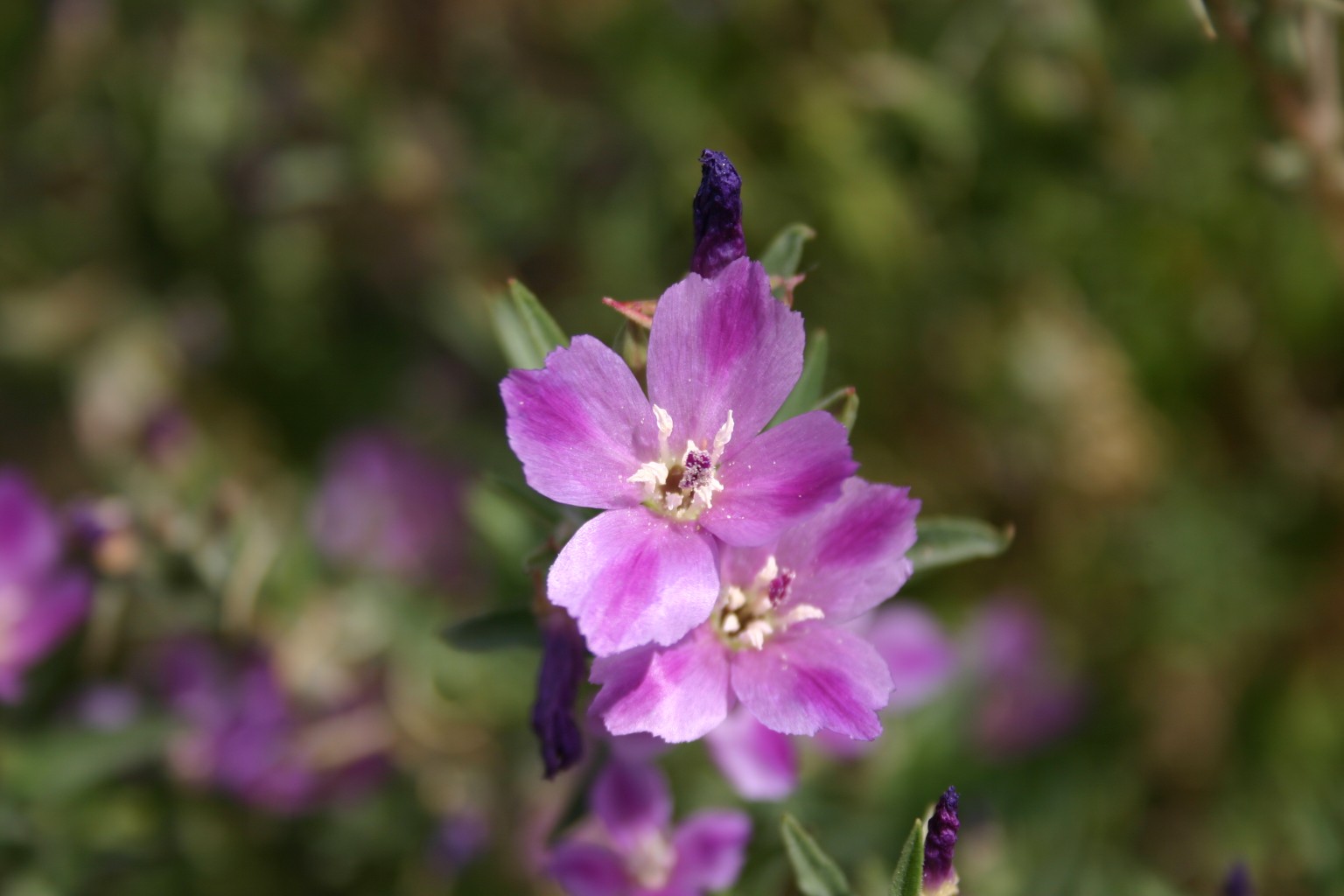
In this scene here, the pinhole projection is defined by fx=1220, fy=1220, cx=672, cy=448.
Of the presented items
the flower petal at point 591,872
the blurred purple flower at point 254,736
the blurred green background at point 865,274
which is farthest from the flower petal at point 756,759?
the blurred purple flower at point 254,736

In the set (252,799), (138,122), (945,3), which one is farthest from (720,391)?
(138,122)

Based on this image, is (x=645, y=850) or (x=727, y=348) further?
(x=645, y=850)

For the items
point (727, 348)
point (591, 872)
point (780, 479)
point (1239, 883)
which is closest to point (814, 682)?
point (780, 479)

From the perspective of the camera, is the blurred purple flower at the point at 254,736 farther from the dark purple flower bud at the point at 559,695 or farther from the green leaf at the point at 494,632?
the dark purple flower bud at the point at 559,695

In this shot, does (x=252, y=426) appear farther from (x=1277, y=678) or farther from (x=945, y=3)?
(x=1277, y=678)

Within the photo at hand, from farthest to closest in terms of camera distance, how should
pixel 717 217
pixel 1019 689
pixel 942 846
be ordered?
1. pixel 1019 689
2. pixel 717 217
3. pixel 942 846

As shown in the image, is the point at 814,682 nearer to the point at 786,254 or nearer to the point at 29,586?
the point at 786,254
